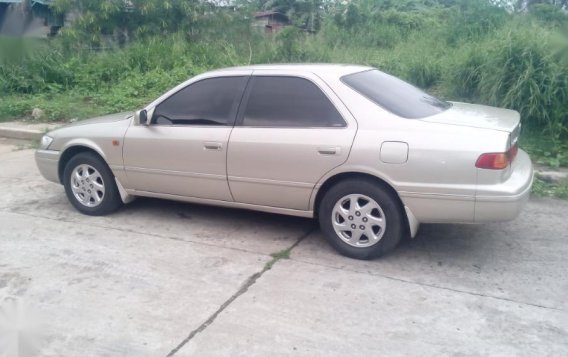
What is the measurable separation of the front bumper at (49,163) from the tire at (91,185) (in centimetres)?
15

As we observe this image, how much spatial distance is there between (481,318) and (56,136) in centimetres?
446

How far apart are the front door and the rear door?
0.14 meters

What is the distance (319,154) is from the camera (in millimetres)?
4625

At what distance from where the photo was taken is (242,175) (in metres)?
4.99

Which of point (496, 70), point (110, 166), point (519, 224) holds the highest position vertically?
point (496, 70)

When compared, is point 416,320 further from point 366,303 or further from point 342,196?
point 342,196

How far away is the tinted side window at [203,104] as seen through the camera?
519 cm

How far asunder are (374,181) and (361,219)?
320 mm

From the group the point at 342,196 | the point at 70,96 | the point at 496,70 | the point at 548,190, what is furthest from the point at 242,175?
the point at 70,96

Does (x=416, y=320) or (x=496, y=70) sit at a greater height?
(x=496, y=70)

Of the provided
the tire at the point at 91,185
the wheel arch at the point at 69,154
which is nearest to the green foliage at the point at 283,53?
the wheel arch at the point at 69,154

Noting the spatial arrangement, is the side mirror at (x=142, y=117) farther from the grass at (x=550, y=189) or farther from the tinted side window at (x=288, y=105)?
the grass at (x=550, y=189)

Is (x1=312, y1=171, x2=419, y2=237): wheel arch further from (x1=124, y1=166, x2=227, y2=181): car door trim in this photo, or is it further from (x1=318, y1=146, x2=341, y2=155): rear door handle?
(x1=124, y1=166, x2=227, y2=181): car door trim

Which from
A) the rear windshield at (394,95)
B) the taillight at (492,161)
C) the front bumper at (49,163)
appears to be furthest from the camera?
the front bumper at (49,163)
